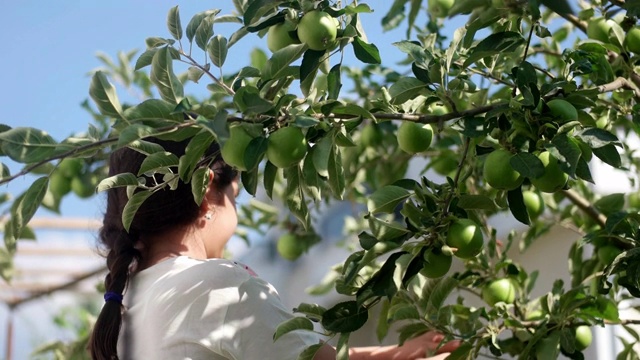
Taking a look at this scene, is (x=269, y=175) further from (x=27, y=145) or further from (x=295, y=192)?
(x=27, y=145)

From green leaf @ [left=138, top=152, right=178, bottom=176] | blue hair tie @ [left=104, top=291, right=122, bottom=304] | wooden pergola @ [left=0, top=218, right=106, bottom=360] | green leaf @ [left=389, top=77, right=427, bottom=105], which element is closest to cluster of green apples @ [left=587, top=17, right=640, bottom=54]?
green leaf @ [left=389, top=77, right=427, bottom=105]

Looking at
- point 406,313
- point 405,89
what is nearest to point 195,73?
point 405,89

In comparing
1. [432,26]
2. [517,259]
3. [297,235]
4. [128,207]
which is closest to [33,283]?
[517,259]

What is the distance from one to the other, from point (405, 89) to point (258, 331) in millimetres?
419

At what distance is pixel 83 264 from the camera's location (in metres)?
7.22

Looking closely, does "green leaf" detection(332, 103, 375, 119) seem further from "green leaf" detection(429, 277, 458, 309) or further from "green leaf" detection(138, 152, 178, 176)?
"green leaf" detection(429, 277, 458, 309)

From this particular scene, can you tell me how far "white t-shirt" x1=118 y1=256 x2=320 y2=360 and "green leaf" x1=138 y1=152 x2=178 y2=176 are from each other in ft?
1.04

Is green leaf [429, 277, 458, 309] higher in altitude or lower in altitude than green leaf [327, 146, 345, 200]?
lower

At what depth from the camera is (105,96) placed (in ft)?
3.14

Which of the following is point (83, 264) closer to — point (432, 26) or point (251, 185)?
point (432, 26)

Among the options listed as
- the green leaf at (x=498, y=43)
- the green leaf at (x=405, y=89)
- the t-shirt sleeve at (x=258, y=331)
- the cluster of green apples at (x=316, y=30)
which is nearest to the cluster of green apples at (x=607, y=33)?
the green leaf at (x=498, y=43)

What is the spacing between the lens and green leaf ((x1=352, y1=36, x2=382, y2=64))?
1.11 meters

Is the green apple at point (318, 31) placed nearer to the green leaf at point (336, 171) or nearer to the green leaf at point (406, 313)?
the green leaf at point (336, 171)

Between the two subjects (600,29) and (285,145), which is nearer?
(285,145)
